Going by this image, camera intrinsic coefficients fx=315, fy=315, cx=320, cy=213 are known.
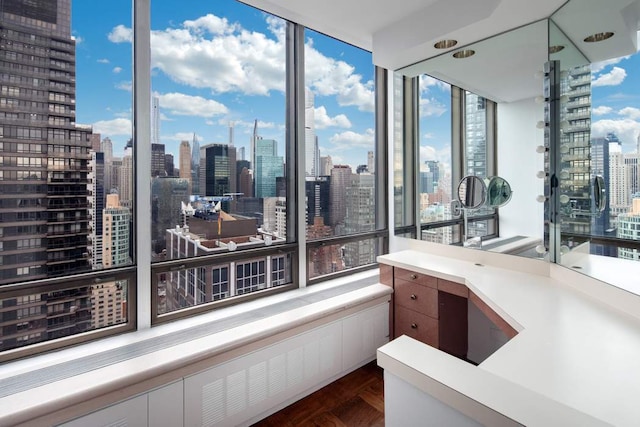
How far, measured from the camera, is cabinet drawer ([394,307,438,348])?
7.41 ft

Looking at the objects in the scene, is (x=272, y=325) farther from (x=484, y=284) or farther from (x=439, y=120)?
(x=439, y=120)

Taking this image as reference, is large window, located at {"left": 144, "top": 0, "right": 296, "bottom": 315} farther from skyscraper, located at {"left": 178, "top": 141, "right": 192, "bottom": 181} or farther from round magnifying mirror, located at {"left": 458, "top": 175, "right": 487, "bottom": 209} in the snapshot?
round magnifying mirror, located at {"left": 458, "top": 175, "right": 487, "bottom": 209}

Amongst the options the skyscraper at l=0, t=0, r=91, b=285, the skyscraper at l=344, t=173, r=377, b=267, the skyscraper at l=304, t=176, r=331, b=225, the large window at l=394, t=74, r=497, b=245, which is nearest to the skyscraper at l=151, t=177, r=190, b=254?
the skyscraper at l=0, t=0, r=91, b=285

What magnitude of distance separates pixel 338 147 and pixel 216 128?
1151 mm

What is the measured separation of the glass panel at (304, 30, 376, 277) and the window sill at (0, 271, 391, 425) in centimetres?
71

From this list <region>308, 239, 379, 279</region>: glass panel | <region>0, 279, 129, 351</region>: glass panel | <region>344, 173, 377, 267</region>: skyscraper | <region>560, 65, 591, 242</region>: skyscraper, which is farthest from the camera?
<region>344, 173, 377, 267</region>: skyscraper

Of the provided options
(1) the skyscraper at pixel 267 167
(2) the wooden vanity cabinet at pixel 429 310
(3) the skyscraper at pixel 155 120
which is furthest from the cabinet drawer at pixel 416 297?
(3) the skyscraper at pixel 155 120

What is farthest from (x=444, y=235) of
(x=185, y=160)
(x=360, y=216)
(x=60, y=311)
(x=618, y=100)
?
(x=60, y=311)

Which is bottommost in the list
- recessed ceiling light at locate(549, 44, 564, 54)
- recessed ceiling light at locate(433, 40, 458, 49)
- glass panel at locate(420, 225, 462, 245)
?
glass panel at locate(420, 225, 462, 245)

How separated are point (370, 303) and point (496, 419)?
1.67 m

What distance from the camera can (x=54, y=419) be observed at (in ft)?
4.10

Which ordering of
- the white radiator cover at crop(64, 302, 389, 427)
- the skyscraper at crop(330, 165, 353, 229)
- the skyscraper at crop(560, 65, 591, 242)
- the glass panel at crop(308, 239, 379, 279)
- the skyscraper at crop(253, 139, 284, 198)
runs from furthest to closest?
the skyscraper at crop(330, 165, 353, 229) < the glass panel at crop(308, 239, 379, 279) < the skyscraper at crop(253, 139, 284, 198) < the skyscraper at crop(560, 65, 591, 242) < the white radiator cover at crop(64, 302, 389, 427)

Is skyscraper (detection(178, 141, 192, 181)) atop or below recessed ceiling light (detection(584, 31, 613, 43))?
below

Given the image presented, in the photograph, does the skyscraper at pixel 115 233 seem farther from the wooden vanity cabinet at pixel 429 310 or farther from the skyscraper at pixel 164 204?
the wooden vanity cabinet at pixel 429 310
